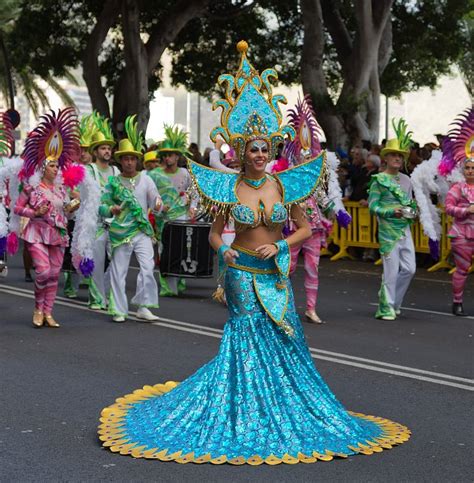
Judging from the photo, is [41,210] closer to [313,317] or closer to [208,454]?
[313,317]

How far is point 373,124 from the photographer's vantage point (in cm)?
2492

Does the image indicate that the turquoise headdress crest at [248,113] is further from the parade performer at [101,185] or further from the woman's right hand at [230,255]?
the parade performer at [101,185]

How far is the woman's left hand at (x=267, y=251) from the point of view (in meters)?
7.12

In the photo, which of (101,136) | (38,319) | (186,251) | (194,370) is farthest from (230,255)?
(186,251)

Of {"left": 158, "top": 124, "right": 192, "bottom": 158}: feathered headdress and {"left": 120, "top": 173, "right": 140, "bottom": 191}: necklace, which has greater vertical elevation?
{"left": 158, "top": 124, "right": 192, "bottom": 158}: feathered headdress

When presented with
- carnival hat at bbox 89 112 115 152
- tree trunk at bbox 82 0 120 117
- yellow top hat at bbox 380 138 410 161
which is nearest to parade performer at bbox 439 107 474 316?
yellow top hat at bbox 380 138 410 161

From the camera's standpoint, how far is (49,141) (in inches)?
452

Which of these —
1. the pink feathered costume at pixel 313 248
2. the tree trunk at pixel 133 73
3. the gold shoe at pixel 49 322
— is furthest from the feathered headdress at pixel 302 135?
the tree trunk at pixel 133 73

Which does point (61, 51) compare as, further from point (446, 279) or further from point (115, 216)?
point (115, 216)

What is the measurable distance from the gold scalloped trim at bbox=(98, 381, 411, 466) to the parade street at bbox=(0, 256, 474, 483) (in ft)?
0.15

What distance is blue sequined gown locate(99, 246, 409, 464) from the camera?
262 inches

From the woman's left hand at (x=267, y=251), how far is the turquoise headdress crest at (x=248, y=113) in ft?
1.98

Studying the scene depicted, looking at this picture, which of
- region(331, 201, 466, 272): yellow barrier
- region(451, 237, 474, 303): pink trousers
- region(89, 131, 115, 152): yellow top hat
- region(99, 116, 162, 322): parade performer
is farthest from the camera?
region(331, 201, 466, 272): yellow barrier

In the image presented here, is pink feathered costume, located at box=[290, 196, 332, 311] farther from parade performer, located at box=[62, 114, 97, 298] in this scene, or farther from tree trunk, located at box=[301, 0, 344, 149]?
tree trunk, located at box=[301, 0, 344, 149]
